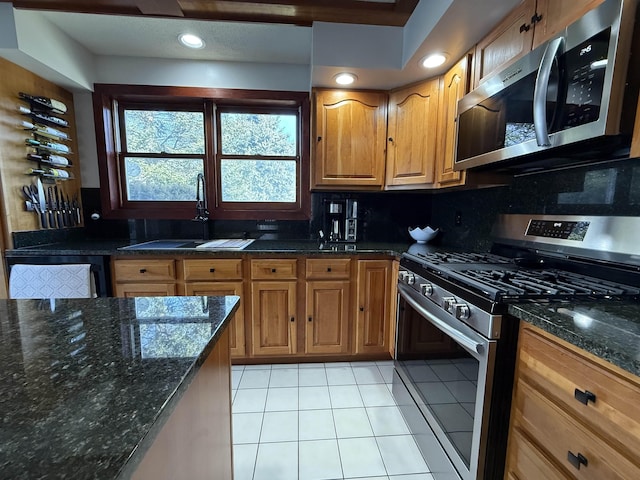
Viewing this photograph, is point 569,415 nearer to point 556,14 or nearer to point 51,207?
point 556,14

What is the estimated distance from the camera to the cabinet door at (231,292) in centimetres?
209

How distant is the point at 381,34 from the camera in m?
1.90

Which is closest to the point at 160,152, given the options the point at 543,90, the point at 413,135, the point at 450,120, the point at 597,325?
the point at 413,135

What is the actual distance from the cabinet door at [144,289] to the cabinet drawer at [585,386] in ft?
6.77

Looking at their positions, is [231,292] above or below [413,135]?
below

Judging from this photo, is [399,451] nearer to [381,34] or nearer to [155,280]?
[155,280]

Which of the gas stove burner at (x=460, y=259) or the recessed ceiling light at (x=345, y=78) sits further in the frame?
the recessed ceiling light at (x=345, y=78)

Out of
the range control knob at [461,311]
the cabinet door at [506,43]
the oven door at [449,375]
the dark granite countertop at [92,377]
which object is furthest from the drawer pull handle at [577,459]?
the cabinet door at [506,43]

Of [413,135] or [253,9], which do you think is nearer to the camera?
[253,9]

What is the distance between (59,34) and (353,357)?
3142mm

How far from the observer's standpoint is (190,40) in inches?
83.6

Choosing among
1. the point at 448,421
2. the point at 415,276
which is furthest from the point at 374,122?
the point at 448,421

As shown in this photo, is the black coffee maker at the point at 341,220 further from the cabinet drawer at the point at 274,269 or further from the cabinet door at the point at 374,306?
the cabinet drawer at the point at 274,269

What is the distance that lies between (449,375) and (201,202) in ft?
7.48
